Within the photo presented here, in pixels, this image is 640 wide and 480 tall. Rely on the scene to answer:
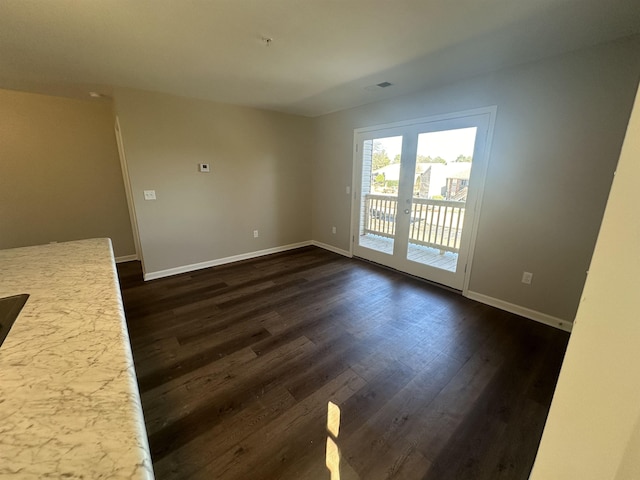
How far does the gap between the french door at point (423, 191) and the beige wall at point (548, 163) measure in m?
0.14

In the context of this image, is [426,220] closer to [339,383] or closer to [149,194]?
[339,383]

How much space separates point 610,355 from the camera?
50 centimetres

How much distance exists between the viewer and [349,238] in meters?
4.35

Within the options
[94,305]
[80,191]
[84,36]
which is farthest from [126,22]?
[80,191]

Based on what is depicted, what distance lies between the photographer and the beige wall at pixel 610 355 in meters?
0.46

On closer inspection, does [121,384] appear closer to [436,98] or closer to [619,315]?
[619,315]

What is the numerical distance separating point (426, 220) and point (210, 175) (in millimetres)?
3050

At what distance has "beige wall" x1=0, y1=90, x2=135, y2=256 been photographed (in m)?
3.21

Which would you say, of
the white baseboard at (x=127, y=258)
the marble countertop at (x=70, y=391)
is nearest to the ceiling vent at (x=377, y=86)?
the marble countertop at (x=70, y=391)

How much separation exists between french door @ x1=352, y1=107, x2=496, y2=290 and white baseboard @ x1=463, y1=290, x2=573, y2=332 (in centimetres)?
20

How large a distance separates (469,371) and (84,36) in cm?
371

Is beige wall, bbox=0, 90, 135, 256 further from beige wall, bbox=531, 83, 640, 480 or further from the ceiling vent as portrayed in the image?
beige wall, bbox=531, 83, 640, 480

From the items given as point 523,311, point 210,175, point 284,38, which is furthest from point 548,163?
point 210,175

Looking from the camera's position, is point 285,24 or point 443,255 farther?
point 443,255
